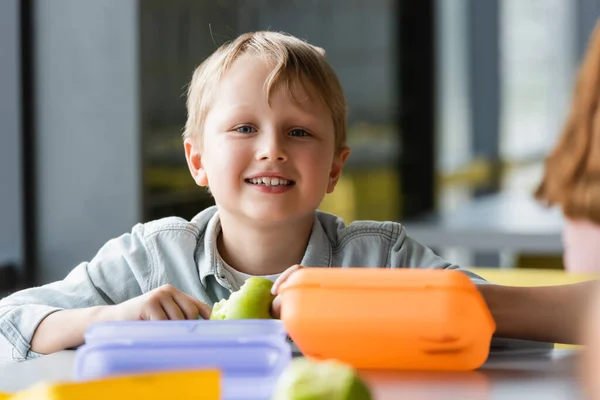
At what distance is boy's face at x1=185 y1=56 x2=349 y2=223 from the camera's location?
4.16ft

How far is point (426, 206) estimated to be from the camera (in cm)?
601

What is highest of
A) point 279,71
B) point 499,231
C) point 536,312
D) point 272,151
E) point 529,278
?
point 279,71

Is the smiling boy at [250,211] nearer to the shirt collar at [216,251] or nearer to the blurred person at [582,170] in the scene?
the shirt collar at [216,251]

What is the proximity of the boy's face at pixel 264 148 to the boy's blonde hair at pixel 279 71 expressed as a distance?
0.02 m

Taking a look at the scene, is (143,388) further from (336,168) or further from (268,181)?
(336,168)

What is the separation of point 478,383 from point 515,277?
4.08 ft

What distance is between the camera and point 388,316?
0.74 m

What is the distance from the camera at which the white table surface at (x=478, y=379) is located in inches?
27.8

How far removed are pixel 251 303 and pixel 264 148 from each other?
37 cm

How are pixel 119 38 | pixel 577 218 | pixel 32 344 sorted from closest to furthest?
pixel 32 344
pixel 577 218
pixel 119 38

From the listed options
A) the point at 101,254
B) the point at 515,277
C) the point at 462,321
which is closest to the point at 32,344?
the point at 101,254

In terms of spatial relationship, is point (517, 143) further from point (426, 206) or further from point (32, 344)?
point (32, 344)

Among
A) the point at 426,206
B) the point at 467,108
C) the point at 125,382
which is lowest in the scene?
the point at 426,206

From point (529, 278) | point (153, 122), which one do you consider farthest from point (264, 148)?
point (153, 122)
